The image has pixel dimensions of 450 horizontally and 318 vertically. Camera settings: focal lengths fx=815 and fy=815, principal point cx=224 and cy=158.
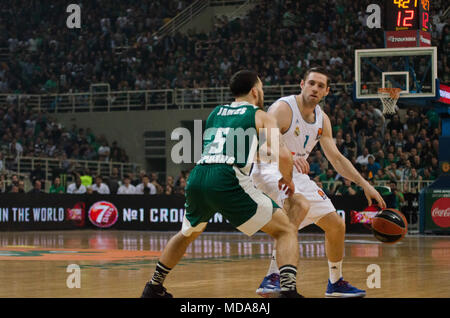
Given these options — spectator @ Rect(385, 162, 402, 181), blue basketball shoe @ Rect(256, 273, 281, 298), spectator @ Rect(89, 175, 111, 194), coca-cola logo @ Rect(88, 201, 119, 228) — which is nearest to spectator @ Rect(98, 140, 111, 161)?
spectator @ Rect(89, 175, 111, 194)

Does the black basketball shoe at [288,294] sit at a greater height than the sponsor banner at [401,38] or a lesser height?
lesser

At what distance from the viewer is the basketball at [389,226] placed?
8.47 m

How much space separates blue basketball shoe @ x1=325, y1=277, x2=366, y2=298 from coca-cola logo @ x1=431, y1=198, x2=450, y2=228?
43.8 feet

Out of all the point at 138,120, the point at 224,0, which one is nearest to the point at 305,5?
the point at 224,0

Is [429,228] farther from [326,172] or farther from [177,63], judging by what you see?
[177,63]

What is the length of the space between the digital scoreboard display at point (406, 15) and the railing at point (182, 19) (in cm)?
1488

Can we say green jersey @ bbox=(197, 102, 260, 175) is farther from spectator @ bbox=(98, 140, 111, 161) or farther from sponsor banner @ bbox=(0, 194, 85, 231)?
spectator @ bbox=(98, 140, 111, 161)

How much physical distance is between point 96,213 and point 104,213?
244 millimetres

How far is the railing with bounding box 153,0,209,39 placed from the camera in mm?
33469

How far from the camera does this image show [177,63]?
31.0 metres

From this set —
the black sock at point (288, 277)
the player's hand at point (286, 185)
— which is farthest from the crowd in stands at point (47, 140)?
the black sock at point (288, 277)

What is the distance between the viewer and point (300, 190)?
26.1 ft

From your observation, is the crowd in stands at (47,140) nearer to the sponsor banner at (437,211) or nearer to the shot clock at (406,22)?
the sponsor banner at (437,211)
